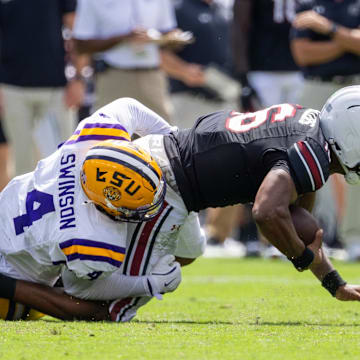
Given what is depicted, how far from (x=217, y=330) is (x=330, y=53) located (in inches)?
180

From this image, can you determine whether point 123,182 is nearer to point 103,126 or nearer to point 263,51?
point 103,126

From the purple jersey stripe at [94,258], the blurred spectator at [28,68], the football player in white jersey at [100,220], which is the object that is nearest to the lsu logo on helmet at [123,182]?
the football player in white jersey at [100,220]

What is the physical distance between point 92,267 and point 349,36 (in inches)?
176

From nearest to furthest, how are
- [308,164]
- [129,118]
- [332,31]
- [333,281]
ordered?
[308,164] < [333,281] < [129,118] < [332,31]

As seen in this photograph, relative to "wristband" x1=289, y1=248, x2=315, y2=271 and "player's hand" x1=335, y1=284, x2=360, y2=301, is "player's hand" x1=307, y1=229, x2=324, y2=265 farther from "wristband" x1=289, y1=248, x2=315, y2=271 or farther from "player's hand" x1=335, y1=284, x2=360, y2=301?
"player's hand" x1=335, y1=284, x2=360, y2=301

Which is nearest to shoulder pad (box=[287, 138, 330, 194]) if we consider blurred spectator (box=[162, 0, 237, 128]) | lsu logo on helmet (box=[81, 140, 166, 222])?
lsu logo on helmet (box=[81, 140, 166, 222])

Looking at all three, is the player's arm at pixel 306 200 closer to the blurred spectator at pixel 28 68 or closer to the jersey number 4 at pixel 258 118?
the jersey number 4 at pixel 258 118

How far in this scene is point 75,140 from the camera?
18.0ft

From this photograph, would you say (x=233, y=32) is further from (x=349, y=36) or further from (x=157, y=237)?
(x=157, y=237)

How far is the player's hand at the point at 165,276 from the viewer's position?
5.38 metres

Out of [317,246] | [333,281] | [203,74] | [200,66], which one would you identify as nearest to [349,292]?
[333,281]

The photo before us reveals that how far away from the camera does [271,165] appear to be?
5121 mm

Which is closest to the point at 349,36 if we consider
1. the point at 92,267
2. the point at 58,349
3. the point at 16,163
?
the point at 16,163

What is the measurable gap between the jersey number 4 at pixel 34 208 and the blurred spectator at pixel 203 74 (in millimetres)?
5227
